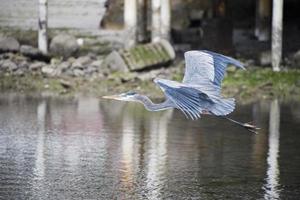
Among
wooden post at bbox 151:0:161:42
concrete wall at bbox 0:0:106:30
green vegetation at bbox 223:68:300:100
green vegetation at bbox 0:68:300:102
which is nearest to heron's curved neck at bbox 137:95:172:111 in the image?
green vegetation at bbox 0:68:300:102

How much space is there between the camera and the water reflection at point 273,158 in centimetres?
1545

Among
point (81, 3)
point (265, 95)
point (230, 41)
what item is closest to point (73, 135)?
point (265, 95)

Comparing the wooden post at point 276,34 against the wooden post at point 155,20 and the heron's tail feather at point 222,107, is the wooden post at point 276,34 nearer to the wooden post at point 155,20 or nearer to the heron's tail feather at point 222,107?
the wooden post at point 155,20

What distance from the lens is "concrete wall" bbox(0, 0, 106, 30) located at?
132ft

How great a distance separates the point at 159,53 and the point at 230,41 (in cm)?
385

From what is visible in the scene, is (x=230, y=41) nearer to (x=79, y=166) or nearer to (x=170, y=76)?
(x=170, y=76)

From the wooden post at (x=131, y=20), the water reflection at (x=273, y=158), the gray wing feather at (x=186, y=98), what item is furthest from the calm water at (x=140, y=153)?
the wooden post at (x=131, y=20)

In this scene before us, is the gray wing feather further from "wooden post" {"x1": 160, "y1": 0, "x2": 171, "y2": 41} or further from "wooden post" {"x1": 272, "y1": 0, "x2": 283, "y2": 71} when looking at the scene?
"wooden post" {"x1": 160, "y1": 0, "x2": 171, "y2": 41}

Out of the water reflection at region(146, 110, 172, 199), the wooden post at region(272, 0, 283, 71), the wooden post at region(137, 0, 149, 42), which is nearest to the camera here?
the water reflection at region(146, 110, 172, 199)

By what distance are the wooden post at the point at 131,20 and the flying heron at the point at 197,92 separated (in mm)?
17689

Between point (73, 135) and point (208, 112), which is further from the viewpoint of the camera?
point (73, 135)

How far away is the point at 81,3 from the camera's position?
42875 millimetres

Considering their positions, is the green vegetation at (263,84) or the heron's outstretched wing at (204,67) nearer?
the heron's outstretched wing at (204,67)

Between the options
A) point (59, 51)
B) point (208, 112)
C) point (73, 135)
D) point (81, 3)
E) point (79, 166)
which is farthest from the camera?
point (81, 3)
